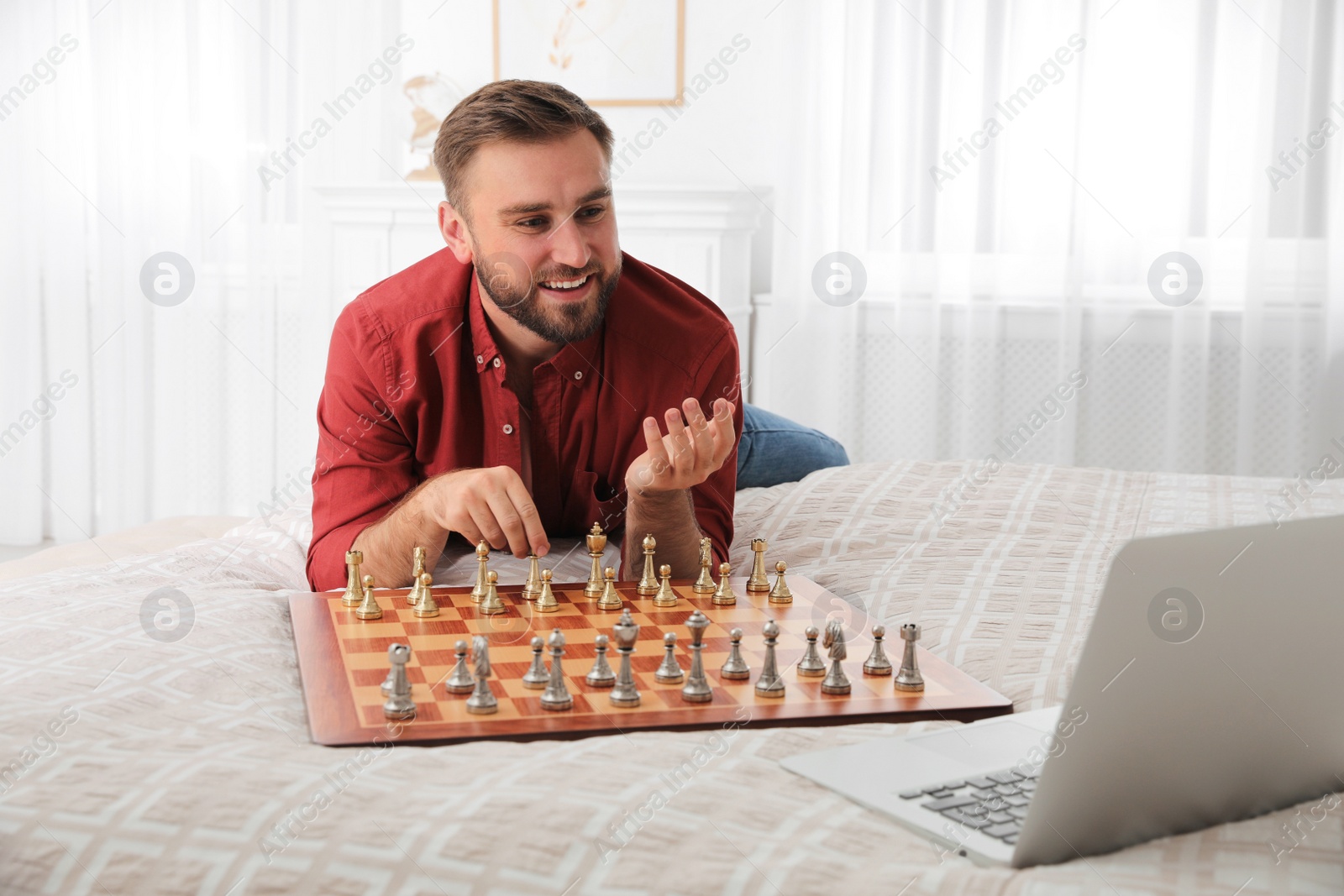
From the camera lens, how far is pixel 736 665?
1424mm

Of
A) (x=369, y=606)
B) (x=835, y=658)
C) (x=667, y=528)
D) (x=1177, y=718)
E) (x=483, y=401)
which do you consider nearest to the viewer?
(x=1177, y=718)

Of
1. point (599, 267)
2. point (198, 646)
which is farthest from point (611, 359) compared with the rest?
point (198, 646)

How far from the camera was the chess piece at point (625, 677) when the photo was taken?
52.2 inches

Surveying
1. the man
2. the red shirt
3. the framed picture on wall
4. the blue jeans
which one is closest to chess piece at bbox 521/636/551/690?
the man

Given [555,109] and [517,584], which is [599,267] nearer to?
[555,109]

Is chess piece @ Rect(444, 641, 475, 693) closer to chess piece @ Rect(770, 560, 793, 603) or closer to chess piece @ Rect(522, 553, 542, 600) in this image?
chess piece @ Rect(522, 553, 542, 600)

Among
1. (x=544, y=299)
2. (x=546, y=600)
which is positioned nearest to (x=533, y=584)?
(x=546, y=600)

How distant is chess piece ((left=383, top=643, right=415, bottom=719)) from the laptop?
41 cm

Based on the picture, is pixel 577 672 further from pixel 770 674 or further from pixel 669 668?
pixel 770 674

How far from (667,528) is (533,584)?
0.29 meters

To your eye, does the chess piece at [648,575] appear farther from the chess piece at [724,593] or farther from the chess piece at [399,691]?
the chess piece at [399,691]

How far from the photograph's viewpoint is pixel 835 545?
2.18 m

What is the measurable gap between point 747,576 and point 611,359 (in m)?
0.46

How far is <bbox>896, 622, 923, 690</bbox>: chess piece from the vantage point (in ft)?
4.58
